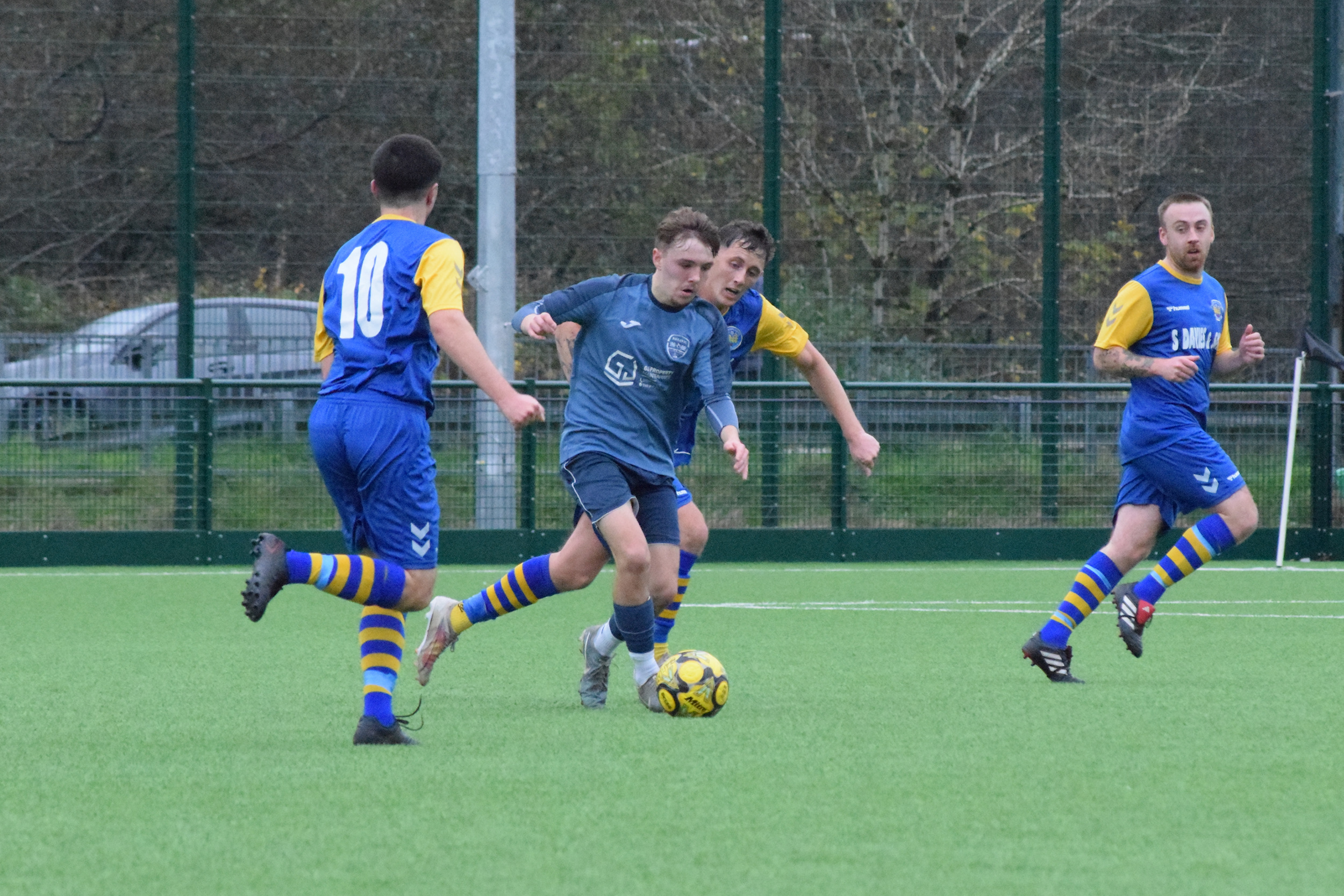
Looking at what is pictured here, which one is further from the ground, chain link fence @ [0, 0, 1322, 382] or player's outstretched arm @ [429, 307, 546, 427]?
chain link fence @ [0, 0, 1322, 382]

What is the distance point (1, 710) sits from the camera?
19.4 ft

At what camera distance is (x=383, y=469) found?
511 cm

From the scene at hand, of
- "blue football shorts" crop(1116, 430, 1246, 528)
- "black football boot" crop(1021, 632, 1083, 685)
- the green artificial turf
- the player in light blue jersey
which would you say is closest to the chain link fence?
the green artificial turf

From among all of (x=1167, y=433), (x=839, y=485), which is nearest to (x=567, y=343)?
(x=1167, y=433)

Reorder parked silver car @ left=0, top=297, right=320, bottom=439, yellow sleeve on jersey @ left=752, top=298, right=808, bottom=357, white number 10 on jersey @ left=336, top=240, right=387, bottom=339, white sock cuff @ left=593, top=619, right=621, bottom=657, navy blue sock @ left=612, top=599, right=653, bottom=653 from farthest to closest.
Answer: parked silver car @ left=0, top=297, right=320, bottom=439 → yellow sleeve on jersey @ left=752, top=298, right=808, bottom=357 → white sock cuff @ left=593, top=619, right=621, bottom=657 → navy blue sock @ left=612, top=599, right=653, bottom=653 → white number 10 on jersey @ left=336, top=240, right=387, bottom=339

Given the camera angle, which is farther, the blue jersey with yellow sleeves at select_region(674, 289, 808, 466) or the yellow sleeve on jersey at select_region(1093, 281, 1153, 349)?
the yellow sleeve on jersey at select_region(1093, 281, 1153, 349)

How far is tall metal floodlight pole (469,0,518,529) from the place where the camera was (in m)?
12.4

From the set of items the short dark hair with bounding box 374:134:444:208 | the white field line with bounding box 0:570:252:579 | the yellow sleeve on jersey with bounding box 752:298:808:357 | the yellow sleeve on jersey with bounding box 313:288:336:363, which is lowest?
the white field line with bounding box 0:570:252:579

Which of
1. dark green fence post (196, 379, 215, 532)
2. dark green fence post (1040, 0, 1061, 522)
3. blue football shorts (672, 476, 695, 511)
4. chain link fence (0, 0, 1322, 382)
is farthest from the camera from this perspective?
dark green fence post (1040, 0, 1061, 522)

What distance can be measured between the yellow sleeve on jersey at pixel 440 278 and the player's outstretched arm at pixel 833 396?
1930 millimetres

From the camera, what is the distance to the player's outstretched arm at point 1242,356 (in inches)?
283

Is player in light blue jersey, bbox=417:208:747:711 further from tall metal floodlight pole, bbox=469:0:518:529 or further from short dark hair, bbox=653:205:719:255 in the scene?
tall metal floodlight pole, bbox=469:0:518:529

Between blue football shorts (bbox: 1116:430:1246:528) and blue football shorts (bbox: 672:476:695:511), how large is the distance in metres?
1.73

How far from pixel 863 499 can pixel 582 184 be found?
9.97 feet
